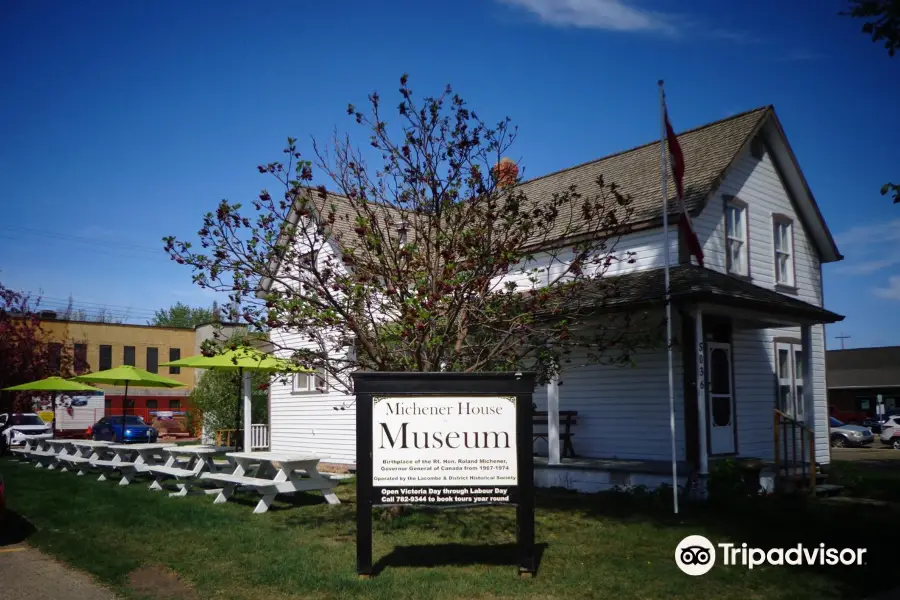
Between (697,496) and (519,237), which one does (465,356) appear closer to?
(519,237)

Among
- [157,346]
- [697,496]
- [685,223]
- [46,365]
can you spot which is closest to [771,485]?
[697,496]

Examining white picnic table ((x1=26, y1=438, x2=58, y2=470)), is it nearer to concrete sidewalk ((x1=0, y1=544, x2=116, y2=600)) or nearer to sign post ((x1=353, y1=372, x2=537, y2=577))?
concrete sidewalk ((x1=0, y1=544, x2=116, y2=600))

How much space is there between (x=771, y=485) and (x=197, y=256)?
10097 mm

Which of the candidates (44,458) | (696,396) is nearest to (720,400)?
(696,396)

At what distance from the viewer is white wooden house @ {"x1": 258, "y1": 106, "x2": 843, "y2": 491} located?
43.4ft

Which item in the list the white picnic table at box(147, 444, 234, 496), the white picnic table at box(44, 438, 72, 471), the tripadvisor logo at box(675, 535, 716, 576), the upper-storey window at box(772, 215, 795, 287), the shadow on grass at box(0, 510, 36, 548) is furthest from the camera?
the white picnic table at box(44, 438, 72, 471)

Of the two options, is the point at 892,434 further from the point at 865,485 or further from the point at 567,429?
the point at 567,429

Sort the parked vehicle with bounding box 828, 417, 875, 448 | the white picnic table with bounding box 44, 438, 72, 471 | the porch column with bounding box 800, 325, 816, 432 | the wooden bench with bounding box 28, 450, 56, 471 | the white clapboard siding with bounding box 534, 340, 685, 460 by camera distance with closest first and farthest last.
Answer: the white clapboard siding with bounding box 534, 340, 685, 460, the porch column with bounding box 800, 325, 816, 432, the white picnic table with bounding box 44, 438, 72, 471, the wooden bench with bounding box 28, 450, 56, 471, the parked vehicle with bounding box 828, 417, 875, 448

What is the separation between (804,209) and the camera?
1828cm

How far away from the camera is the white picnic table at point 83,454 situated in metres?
18.0

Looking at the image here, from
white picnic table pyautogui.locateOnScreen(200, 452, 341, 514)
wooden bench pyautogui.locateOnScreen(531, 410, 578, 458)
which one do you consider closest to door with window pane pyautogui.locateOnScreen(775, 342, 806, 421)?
wooden bench pyautogui.locateOnScreen(531, 410, 578, 458)

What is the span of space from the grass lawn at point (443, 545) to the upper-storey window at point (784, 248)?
6.82m

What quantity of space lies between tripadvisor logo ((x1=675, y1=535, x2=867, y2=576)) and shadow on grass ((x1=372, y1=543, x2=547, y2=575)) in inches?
61.6

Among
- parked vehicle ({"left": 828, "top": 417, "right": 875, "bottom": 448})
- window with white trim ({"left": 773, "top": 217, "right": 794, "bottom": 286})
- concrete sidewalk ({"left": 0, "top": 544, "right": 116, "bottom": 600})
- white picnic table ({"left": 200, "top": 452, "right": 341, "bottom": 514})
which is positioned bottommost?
parked vehicle ({"left": 828, "top": 417, "right": 875, "bottom": 448})
